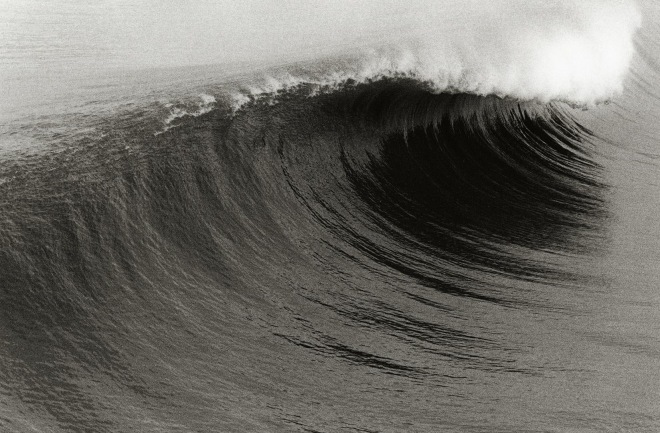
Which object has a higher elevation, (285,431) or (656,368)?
(656,368)

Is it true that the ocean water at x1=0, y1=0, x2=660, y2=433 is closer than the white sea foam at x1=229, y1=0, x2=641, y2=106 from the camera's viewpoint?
Yes

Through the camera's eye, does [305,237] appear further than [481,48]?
No

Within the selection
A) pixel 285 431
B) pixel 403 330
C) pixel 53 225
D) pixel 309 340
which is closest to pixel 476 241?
pixel 403 330

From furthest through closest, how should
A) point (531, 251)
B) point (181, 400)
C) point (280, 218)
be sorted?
1. point (531, 251)
2. point (280, 218)
3. point (181, 400)

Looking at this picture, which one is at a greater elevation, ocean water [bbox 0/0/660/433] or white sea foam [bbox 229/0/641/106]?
white sea foam [bbox 229/0/641/106]

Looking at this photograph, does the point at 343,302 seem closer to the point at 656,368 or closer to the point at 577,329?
the point at 577,329

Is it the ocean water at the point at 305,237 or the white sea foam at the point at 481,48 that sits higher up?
the white sea foam at the point at 481,48

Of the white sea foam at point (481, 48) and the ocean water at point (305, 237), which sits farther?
the white sea foam at point (481, 48)

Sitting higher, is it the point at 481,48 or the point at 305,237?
the point at 481,48
